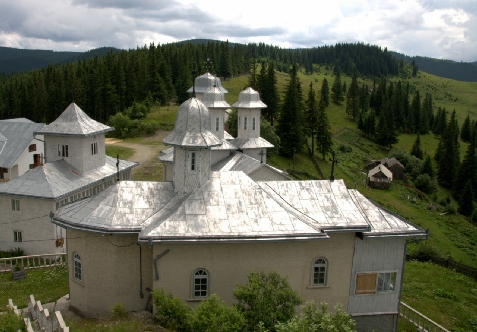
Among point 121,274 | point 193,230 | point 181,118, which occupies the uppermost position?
point 181,118

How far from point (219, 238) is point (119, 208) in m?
4.36

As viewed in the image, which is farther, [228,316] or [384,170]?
[384,170]

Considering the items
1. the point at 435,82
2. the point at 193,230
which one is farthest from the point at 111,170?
the point at 435,82

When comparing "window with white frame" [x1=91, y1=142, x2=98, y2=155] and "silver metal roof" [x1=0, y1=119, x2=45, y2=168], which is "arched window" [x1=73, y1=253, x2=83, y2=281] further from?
"silver metal roof" [x1=0, y1=119, x2=45, y2=168]

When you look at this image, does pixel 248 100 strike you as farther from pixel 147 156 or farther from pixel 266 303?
pixel 266 303

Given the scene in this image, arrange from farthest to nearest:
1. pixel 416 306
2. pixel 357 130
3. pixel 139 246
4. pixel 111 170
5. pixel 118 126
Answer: pixel 357 130 < pixel 118 126 < pixel 111 170 < pixel 416 306 < pixel 139 246

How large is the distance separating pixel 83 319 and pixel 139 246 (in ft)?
11.5

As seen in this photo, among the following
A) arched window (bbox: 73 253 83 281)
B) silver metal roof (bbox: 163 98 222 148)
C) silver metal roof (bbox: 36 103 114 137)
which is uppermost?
silver metal roof (bbox: 163 98 222 148)

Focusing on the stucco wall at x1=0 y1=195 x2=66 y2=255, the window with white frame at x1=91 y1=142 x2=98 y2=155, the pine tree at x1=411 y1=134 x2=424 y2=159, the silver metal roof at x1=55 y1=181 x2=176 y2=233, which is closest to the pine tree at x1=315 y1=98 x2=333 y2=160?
the pine tree at x1=411 y1=134 x2=424 y2=159

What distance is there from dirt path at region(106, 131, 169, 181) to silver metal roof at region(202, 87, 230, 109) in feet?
38.4

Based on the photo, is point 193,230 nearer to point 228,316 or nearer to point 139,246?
point 139,246

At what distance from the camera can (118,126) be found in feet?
198

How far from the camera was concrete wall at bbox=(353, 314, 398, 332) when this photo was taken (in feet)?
60.2

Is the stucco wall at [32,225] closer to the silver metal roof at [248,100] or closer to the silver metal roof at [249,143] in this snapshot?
the silver metal roof at [249,143]
